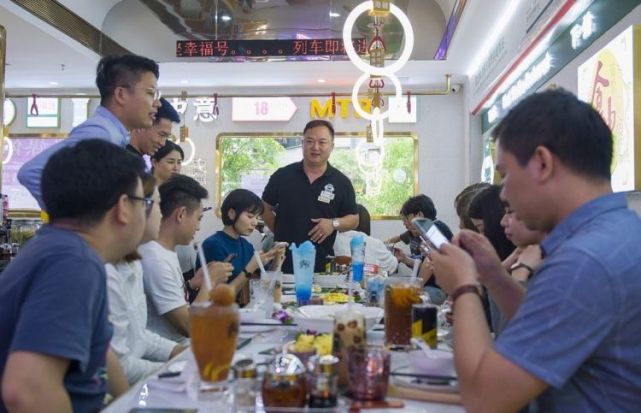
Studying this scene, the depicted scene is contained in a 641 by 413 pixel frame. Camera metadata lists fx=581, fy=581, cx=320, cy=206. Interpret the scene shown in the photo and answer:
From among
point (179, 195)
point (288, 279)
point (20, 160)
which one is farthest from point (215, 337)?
point (20, 160)

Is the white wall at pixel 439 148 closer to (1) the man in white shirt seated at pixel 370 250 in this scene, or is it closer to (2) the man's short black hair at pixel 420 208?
(2) the man's short black hair at pixel 420 208

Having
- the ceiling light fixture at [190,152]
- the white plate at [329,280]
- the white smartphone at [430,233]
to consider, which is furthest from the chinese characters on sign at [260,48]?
the white smartphone at [430,233]

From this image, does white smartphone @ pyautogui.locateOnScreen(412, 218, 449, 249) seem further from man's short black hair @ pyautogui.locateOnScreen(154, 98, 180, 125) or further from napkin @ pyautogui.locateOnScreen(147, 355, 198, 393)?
man's short black hair @ pyautogui.locateOnScreen(154, 98, 180, 125)

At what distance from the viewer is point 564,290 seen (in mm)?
979

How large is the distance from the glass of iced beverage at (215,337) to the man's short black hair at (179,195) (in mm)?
1488

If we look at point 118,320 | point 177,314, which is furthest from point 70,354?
point 177,314

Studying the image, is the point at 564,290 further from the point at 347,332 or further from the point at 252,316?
the point at 252,316

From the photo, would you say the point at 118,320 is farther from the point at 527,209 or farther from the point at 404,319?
the point at 527,209

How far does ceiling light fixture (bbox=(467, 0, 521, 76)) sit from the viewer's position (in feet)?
17.4

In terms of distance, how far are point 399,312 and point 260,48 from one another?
18.6 feet

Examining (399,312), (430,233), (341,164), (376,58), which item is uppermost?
(376,58)

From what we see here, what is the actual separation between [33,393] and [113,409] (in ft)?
0.48

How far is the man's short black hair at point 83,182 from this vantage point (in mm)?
1255

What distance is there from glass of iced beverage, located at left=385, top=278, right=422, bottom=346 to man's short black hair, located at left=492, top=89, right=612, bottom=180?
64 cm
